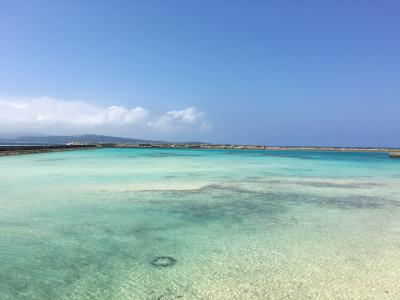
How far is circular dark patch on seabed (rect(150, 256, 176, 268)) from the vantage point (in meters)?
4.59

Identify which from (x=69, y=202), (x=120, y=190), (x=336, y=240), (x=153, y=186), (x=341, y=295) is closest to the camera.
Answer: (x=341, y=295)

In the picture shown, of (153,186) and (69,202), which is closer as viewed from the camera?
(69,202)

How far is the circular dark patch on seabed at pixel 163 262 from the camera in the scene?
459 centimetres

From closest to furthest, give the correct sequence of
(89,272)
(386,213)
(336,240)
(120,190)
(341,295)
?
(341,295) < (89,272) < (336,240) < (386,213) < (120,190)

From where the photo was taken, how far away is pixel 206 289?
3.91 meters

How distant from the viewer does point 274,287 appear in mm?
3986

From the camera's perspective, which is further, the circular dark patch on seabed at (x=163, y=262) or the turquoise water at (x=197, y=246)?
the circular dark patch on seabed at (x=163, y=262)

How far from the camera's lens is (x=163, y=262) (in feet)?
15.5

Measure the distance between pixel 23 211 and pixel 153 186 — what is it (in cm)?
472

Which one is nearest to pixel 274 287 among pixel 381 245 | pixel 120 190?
pixel 381 245

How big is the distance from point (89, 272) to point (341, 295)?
2.83 meters

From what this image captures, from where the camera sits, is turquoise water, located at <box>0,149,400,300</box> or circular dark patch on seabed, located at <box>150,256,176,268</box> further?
circular dark patch on seabed, located at <box>150,256,176,268</box>

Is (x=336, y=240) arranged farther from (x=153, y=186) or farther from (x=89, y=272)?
(x=153, y=186)

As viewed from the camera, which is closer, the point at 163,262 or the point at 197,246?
the point at 163,262
